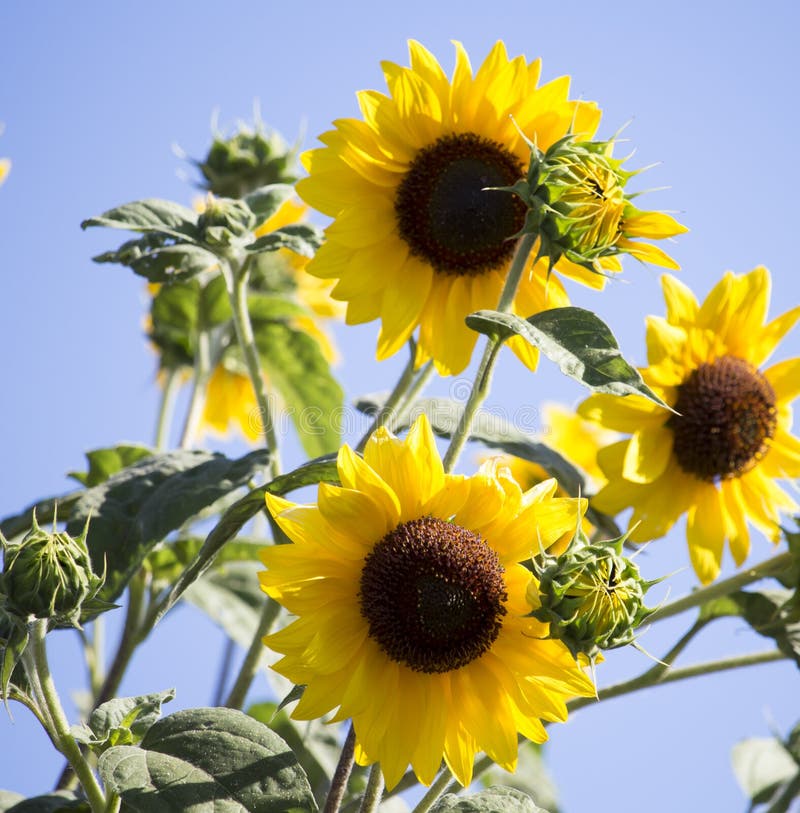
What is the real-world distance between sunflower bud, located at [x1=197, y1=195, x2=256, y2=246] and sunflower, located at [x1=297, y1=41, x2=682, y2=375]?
4.4 inches

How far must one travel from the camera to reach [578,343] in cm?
125

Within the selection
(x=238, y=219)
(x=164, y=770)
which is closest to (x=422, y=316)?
(x=238, y=219)

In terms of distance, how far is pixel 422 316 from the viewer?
167cm

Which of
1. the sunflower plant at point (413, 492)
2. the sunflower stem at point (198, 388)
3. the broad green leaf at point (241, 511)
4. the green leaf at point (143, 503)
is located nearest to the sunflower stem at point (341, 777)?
the sunflower plant at point (413, 492)

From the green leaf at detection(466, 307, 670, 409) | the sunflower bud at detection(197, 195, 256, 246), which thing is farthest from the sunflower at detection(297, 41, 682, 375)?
the green leaf at detection(466, 307, 670, 409)

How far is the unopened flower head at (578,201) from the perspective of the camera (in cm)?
128

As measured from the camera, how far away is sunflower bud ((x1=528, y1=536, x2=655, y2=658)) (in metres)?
1.13

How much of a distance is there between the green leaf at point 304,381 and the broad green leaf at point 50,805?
77 centimetres

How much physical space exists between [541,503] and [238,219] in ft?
2.10

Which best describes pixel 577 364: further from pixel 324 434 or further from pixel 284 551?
pixel 324 434

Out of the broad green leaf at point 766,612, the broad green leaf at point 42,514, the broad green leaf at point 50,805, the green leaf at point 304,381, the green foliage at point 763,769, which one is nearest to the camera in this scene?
the broad green leaf at point 50,805

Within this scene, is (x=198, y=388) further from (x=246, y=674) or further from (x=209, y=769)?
(x=209, y=769)

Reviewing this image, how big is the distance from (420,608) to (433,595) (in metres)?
0.02

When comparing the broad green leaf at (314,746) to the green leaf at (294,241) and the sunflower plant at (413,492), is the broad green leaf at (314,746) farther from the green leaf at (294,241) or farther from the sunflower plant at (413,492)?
the green leaf at (294,241)
